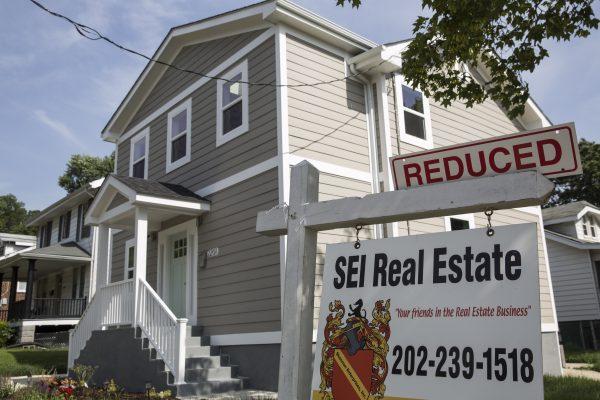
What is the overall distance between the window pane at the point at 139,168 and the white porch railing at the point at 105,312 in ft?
14.4

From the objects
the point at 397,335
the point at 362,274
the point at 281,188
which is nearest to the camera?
the point at 397,335

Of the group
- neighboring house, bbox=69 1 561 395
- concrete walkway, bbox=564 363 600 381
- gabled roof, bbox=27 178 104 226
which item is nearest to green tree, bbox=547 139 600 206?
concrete walkway, bbox=564 363 600 381

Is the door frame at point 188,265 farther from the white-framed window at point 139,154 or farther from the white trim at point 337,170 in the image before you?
the white trim at point 337,170

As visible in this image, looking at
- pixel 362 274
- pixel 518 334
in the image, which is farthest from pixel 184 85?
pixel 518 334

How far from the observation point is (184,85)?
13.6 m

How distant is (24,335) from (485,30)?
71.0 ft

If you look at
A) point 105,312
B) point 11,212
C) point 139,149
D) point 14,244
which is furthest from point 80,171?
point 105,312

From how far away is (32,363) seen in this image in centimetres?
1466

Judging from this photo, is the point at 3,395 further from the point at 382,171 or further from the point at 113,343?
the point at 382,171

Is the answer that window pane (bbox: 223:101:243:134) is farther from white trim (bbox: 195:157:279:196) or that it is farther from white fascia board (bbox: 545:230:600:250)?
white fascia board (bbox: 545:230:600:250)

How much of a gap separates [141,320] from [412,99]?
25.8ft

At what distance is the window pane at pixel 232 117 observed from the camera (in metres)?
11.4

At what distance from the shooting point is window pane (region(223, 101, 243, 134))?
1139 centimetres

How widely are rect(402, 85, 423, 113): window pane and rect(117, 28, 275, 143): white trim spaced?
12.0 feet
